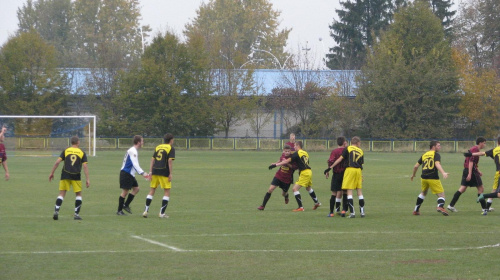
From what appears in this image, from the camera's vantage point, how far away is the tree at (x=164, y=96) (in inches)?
2598

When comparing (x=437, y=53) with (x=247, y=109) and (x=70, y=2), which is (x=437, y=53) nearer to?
(x=247, y=109)

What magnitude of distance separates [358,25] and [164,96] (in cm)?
3210

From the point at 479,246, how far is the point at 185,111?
55.9 m

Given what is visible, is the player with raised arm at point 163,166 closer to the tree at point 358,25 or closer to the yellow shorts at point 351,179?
the yellow shorts at point 351,179

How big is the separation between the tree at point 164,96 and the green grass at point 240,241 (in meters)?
45.1

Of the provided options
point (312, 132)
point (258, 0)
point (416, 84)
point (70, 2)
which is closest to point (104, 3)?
point (70, 2)

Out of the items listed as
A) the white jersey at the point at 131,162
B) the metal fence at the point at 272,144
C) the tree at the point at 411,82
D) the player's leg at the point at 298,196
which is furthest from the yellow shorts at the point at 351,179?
the tree at the point at 411,82

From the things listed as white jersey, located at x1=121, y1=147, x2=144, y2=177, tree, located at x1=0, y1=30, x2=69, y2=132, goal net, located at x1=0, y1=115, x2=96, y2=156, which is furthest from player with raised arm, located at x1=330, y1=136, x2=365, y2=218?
tree, located at x1=0, y1=30, x2=69, y2=132

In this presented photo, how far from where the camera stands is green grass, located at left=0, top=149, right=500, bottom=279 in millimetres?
9344

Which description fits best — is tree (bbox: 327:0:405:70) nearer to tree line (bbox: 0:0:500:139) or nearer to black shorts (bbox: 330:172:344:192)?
tree line (bbox: 0:0:500:139)

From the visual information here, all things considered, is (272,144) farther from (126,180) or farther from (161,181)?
(161,181)

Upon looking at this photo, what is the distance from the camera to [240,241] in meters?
12.1

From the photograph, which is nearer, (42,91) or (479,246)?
(479,246)

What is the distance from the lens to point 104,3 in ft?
344
